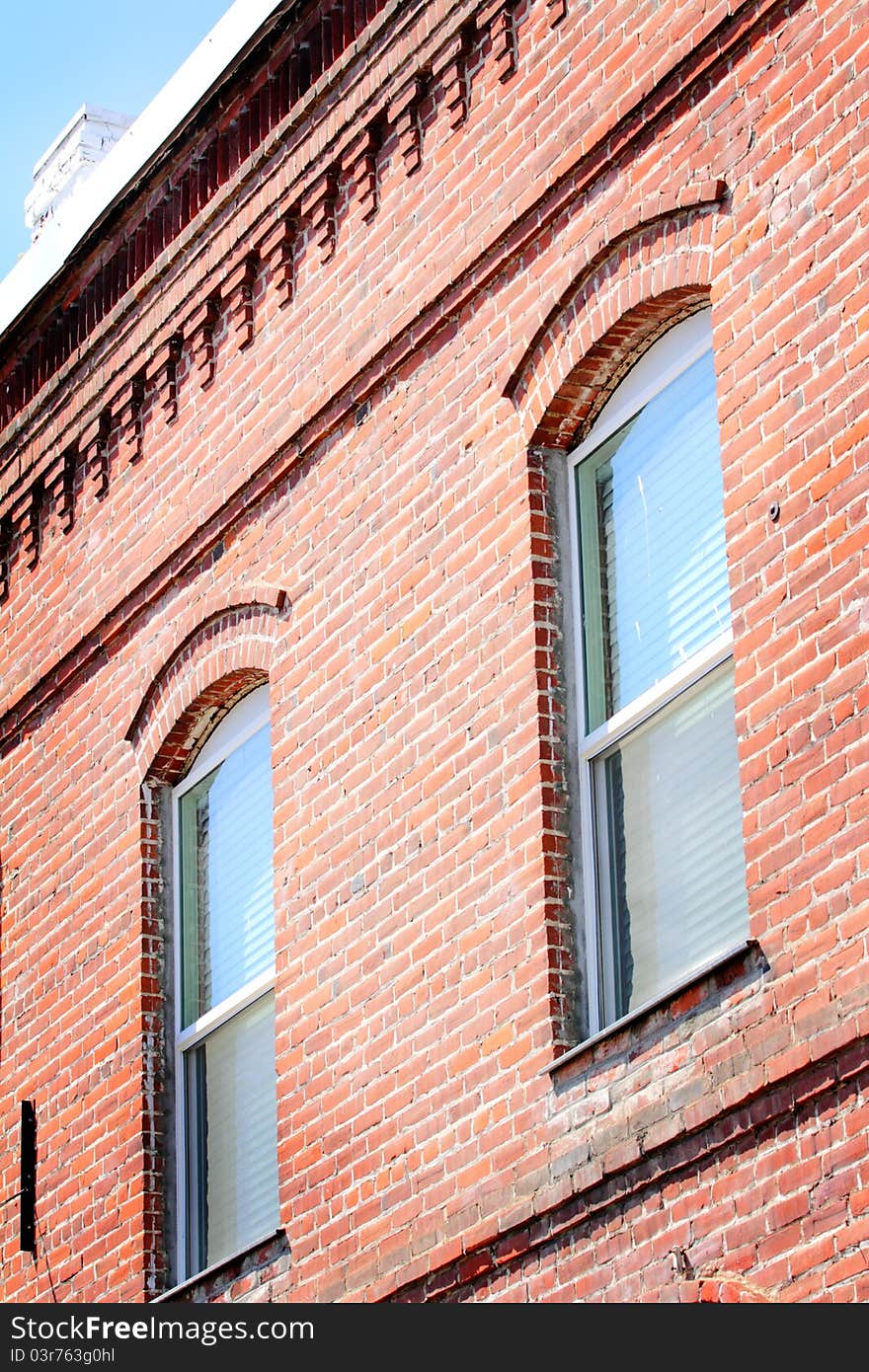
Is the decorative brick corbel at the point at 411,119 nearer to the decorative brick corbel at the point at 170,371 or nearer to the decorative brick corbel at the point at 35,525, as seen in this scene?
the decorative brick corbel at the point at 170,371

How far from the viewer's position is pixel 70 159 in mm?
14133

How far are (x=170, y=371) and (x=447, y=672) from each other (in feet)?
9.82

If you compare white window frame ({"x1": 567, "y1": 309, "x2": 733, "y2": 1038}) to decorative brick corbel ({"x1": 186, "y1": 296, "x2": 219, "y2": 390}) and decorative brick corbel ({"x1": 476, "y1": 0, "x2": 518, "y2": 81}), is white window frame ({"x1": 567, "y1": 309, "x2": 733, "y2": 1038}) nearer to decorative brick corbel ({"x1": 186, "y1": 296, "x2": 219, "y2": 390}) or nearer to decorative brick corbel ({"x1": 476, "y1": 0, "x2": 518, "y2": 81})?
decorative brick corbel ({"x1": 476, "y1": 0, "x2": 518, "y2": 81})

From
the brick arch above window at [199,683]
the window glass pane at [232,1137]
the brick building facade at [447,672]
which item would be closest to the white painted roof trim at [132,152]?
the brick building facade at [447,672]

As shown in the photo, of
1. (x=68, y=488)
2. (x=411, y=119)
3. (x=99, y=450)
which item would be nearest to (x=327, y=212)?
(x=411, y=119)

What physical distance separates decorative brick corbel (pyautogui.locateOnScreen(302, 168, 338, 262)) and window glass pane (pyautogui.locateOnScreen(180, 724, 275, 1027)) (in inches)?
81.8

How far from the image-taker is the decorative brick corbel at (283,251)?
11484mm

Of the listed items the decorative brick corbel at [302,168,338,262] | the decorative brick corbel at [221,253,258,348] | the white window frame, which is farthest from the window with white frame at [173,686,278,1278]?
the white window frame

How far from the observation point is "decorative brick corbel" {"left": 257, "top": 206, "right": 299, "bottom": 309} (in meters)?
11.5

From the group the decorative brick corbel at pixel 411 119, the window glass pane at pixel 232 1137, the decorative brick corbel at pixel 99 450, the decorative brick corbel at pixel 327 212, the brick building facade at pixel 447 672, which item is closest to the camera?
the brick building facade at pixel 447 672

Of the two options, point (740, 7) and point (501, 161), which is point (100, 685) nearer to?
point (501, 161)

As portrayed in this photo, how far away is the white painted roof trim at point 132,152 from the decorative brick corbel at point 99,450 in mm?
834

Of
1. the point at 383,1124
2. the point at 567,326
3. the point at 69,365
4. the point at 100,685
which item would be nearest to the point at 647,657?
the point at 567,326

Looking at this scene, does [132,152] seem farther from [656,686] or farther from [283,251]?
[656,686]
